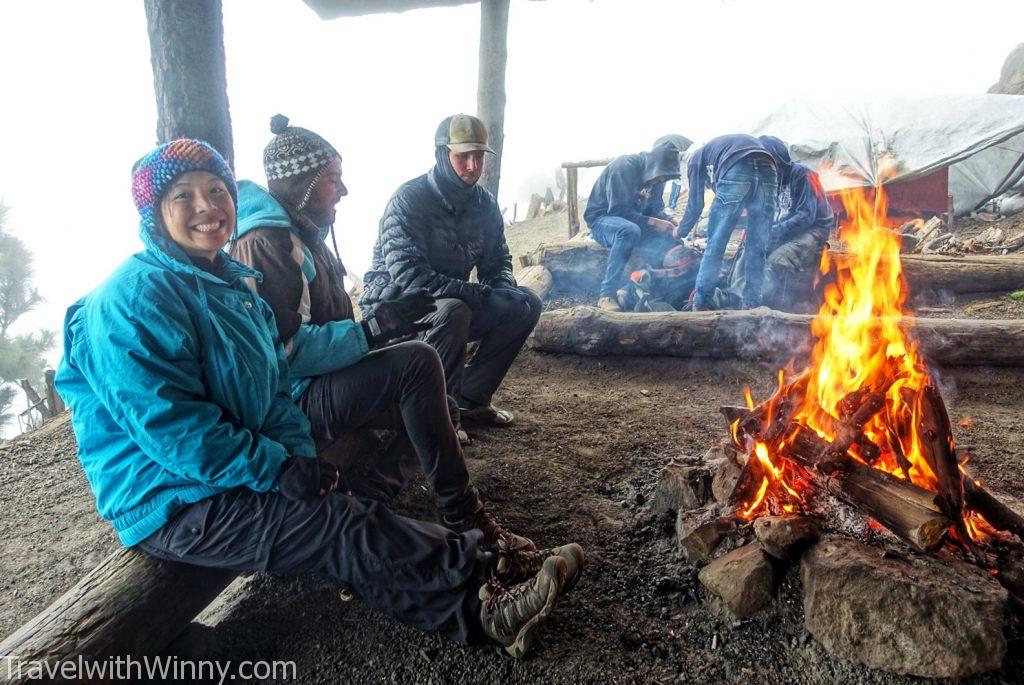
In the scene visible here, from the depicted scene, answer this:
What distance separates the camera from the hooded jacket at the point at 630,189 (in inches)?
280

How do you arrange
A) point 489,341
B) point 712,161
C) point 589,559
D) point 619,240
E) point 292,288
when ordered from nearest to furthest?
point 589,559 < point 292,288 < point 489,341 < point 712,161 < point 619,240

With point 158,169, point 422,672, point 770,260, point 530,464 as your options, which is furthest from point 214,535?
point 770,260

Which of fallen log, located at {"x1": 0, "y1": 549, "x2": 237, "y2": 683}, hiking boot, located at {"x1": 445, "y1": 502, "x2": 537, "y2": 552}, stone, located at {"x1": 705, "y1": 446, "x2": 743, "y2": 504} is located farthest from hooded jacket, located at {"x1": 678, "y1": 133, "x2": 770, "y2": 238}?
fallen log, located at {"x1": 0, "y1": 549, "x2": 237, "y2": 683}

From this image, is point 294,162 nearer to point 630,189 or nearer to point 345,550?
point 345,550

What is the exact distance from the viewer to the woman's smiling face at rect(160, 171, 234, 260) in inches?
81.1

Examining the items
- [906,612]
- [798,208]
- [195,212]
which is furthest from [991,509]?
[798,208]

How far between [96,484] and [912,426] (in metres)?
2.92

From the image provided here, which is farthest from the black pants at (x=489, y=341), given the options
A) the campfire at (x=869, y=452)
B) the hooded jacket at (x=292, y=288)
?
the campfire at (x=869, y=452)

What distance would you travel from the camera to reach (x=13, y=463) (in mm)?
3947

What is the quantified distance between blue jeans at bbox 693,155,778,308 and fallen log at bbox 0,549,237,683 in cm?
535

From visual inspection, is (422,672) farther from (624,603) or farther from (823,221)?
(823,221)

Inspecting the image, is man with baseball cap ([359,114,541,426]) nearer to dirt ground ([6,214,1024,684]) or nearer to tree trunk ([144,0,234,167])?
dirt ground ([6,214,1024,684])

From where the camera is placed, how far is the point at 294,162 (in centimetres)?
290

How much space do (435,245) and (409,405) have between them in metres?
1.89
